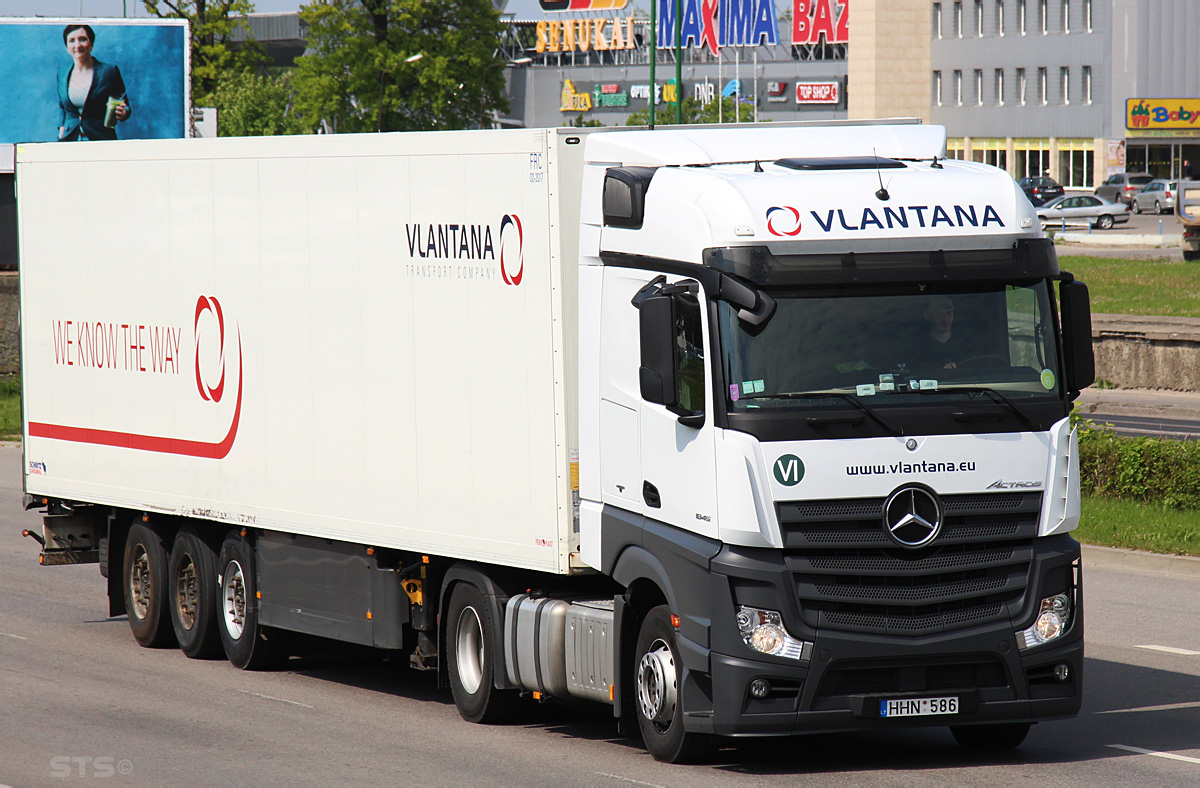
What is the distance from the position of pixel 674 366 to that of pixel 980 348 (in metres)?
1.68

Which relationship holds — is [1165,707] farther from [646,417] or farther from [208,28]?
[208,28]

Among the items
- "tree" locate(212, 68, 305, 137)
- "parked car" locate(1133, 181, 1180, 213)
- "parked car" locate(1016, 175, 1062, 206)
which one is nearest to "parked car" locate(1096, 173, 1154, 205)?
"parked car" locate(1133, 181, 1180, 213)

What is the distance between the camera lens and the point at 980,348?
928 centimetres

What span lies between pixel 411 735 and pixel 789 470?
3479 mm

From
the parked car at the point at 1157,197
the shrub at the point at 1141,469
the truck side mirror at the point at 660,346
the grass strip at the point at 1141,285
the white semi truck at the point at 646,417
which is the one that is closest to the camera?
the white semi truck at the point at 646,417

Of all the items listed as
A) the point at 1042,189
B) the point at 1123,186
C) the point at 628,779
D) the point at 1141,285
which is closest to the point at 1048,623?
the point at 628,779

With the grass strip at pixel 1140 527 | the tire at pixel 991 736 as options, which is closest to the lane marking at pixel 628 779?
the tire at pixel 991 736

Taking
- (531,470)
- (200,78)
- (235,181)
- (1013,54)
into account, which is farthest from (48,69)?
(1013,54)

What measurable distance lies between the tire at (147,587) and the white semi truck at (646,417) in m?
0.92

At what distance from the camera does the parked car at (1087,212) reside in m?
69.7

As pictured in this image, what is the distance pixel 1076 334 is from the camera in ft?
30.9

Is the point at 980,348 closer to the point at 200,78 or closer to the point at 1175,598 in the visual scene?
the point at 1175,598

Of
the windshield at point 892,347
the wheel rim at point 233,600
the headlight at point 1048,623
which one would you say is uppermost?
the windshield at point 892,347

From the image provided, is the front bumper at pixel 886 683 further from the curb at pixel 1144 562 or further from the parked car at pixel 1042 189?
the parked car at pixel 1042 189
